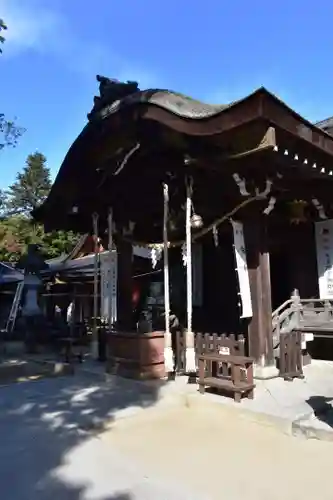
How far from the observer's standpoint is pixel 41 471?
3959 mm

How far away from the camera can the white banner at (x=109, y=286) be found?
9.46m

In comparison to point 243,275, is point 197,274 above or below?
above

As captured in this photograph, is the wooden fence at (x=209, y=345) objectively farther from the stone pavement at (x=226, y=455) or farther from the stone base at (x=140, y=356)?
the stone pavement at (x=226, y=455)

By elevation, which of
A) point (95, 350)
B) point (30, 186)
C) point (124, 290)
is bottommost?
point (95, 350)

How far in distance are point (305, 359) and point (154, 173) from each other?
15.2 feet

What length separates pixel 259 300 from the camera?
710cm

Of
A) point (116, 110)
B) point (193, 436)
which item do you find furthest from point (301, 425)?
point (116, 110)

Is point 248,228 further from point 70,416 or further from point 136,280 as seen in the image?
point 136,280

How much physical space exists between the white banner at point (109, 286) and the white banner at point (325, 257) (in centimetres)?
443

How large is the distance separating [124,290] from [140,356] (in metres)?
2.30

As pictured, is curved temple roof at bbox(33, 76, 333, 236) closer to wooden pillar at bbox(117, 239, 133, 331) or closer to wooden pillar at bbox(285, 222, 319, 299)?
wooden pillar at bbox(117, 239, 133, 331)

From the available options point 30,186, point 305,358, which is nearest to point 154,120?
point 305,358

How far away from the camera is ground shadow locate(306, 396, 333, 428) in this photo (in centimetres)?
512

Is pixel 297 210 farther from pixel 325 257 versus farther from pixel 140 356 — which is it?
pixel 140 356
